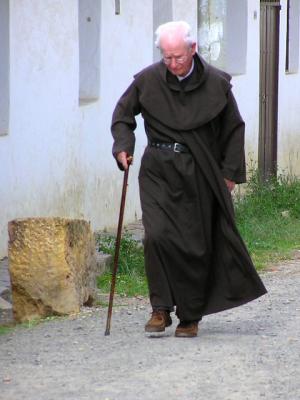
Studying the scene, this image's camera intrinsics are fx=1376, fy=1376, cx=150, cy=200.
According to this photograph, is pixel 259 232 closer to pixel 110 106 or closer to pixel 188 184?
pixel 110 106

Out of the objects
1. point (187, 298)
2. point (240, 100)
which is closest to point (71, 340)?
point (187, 298)

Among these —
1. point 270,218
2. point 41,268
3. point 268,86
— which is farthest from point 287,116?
point 41,268

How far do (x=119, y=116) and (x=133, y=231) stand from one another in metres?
4.64

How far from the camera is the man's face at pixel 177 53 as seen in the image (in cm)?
772

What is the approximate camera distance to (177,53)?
7734mm

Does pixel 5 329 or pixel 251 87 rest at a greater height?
pixel 251 87

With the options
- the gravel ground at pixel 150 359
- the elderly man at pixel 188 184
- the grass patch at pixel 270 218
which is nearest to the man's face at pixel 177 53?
the elderly man at pixel 188 184

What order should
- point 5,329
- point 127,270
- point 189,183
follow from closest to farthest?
point 189,183 → point 5,329 → point 127,270

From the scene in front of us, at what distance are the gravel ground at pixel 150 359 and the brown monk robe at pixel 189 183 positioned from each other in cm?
31

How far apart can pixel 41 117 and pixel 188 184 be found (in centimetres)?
353

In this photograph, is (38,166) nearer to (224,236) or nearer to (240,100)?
(224,236)

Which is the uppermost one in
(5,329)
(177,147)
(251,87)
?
(251,87)

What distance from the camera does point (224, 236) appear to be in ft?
26.4

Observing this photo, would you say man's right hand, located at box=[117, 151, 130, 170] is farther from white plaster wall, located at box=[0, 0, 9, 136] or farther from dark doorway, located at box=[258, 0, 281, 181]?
dark doorway, located at box=[258, 0, 281, 181]
